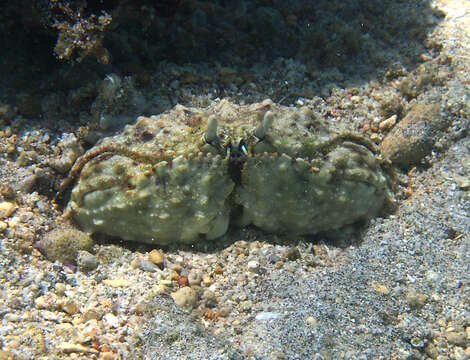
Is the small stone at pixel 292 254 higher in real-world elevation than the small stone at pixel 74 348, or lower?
higher

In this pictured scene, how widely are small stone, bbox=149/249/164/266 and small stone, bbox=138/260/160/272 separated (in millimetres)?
46

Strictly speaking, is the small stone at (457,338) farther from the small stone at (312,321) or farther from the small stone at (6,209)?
the small stone at (6,209)

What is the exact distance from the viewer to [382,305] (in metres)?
3.35

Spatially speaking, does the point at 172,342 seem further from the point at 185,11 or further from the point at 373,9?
the point at 373,9

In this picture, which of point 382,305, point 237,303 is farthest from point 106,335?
point 382,305

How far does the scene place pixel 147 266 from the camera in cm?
375

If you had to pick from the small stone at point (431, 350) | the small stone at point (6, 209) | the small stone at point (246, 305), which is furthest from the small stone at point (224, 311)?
the small stone at point (6, 209)

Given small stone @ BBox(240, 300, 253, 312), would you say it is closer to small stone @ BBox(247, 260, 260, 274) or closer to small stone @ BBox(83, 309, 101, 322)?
small stone @ BBox(247, 260, 260, 274)

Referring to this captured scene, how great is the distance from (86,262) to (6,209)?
1.02m

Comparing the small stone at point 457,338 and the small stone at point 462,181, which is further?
the small stone at point 462,181

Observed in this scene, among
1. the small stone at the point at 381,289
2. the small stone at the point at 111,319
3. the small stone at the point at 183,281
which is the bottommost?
the small stone at the point at 111,319

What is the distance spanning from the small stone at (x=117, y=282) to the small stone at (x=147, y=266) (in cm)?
19

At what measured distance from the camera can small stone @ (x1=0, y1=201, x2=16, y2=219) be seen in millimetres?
3887

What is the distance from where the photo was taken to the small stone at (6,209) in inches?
153
